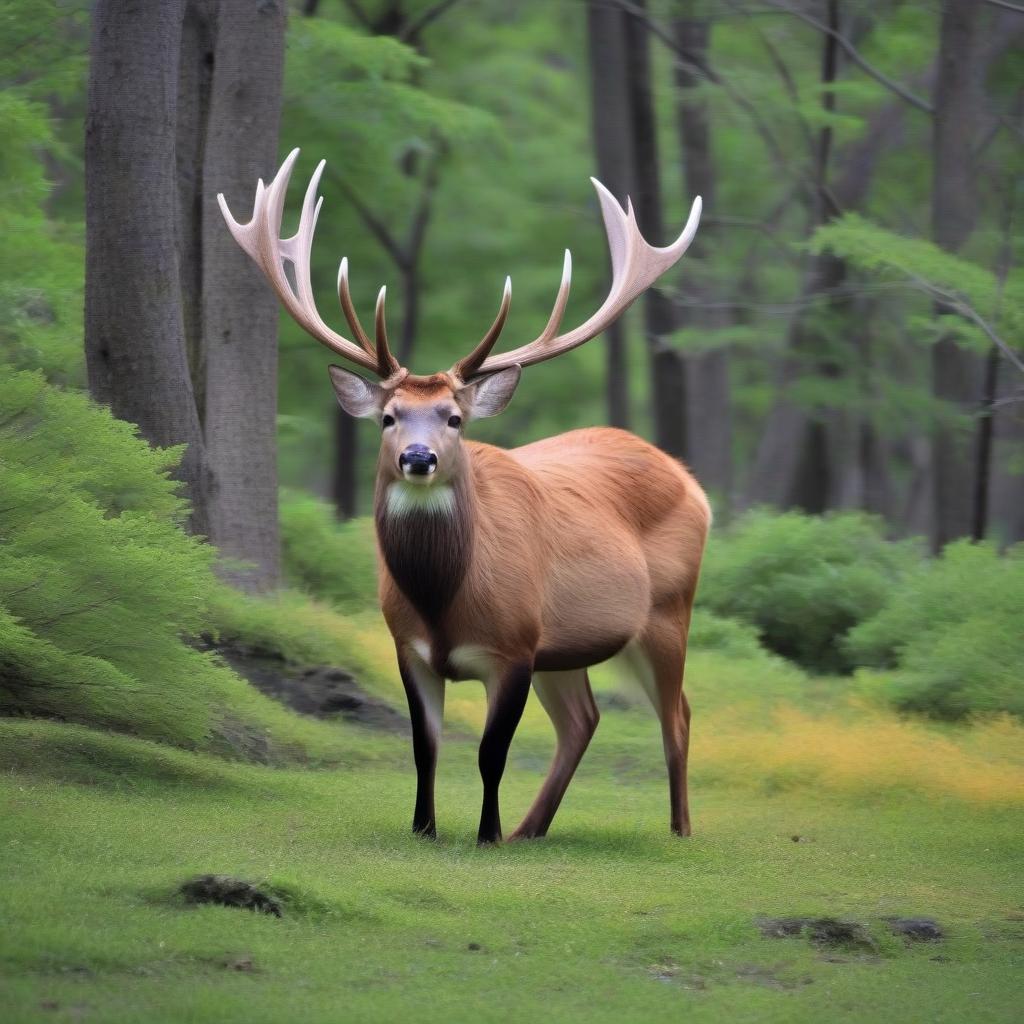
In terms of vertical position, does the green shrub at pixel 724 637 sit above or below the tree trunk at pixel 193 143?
below

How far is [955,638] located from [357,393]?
520 cm

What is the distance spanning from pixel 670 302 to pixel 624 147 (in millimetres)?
2038

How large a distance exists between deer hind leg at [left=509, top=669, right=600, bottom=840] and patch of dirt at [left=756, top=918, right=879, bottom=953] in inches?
82.2

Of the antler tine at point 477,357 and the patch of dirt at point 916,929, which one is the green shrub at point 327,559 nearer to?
the antler tine at point 477,357

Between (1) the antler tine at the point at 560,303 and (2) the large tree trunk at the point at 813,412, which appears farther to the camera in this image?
(2) the large tree trunk at the point at 813,412

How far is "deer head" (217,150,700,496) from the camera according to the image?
7.51m

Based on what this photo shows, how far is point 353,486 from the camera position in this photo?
923 inches

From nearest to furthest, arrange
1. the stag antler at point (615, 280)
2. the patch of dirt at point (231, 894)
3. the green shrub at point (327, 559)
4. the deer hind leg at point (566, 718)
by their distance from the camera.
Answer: the patch of dirt at point (231, 894)
the stag antler at point (615, 280)
the deer hind leg at point (566, 718)
the green shrub at point (327, 559)

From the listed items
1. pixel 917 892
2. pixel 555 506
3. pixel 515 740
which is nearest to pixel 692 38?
pixel 515 740

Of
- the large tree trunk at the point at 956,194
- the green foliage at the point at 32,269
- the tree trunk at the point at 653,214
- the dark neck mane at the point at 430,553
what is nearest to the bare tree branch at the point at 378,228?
the tree trunk at the point at 653,214

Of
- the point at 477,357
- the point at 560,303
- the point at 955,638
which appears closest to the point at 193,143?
the point at 560,303

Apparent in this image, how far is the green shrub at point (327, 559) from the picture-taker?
583 inches

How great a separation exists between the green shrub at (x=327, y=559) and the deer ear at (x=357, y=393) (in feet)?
22.2

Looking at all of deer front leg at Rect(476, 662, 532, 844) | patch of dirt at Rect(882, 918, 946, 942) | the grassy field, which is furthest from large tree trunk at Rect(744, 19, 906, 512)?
patch of dirt at Rect(882, 918, 946, 942)
